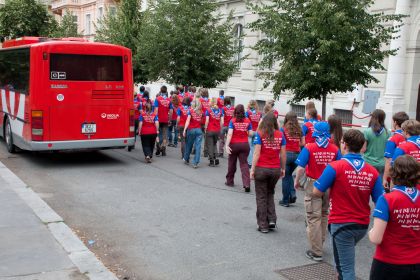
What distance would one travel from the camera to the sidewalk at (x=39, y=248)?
5520 mm

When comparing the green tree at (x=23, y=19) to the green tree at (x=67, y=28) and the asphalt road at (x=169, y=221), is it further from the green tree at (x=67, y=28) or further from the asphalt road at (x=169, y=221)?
the asphalt road at (x=169, y=221)

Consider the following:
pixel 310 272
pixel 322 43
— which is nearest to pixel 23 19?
pixel 322 43

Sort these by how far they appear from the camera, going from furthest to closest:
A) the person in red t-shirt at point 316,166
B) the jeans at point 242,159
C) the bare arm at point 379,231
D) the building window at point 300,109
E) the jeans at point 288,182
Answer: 1. the building window at point 300,109
2. the jeans at point 242,159
3. the jeans at point 288,182
4. the person in red t-shirt at point 316,166
5. the bare arm at point 379,231

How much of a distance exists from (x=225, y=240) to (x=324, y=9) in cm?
656

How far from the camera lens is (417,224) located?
3766 mm

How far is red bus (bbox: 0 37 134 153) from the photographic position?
11836 millimetres

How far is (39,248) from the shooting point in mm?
6250

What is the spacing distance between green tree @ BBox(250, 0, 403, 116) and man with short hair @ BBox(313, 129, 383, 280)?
713 cm

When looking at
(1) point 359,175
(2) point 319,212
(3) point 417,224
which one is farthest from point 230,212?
(3) point 417,224

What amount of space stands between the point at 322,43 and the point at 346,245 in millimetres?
7555

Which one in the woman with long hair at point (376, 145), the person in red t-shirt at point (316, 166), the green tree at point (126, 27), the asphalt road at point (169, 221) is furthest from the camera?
the green tree at point (126, 27)

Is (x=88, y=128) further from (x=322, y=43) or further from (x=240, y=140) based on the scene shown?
(x=322, y=43)

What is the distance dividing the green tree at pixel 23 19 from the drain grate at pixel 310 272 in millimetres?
31273

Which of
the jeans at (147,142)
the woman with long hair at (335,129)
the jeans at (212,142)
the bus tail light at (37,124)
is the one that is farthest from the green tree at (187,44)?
the woman with long hair at (335,129)
